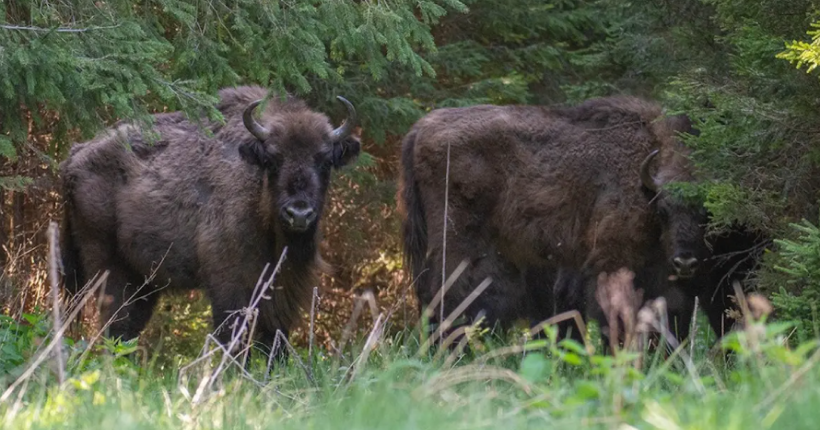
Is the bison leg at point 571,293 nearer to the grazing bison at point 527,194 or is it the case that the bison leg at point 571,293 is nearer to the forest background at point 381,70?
the grazing bison at point 527,194

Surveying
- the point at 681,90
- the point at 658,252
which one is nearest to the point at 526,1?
the point at 658,252

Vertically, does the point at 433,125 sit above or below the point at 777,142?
below

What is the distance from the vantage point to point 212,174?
11312 mm

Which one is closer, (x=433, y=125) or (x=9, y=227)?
(x=433, y=125)

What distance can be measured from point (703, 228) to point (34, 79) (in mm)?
6071

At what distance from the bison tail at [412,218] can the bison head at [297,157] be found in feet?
3.52

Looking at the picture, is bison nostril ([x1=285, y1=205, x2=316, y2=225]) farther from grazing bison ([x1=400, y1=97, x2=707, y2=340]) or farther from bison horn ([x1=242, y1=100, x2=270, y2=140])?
grazing bison ([x1=400, y1=97, x2=707, y2=340])

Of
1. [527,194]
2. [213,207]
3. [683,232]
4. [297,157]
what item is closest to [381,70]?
[297,157]

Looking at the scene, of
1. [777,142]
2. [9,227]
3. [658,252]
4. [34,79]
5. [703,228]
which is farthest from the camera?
[9,227]

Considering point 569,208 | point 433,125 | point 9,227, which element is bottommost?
point 9,227

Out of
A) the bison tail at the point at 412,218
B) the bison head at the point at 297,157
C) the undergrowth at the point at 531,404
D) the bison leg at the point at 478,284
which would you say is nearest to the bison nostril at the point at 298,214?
the bison head at the point at 297,157

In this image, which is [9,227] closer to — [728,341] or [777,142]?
[777,142]

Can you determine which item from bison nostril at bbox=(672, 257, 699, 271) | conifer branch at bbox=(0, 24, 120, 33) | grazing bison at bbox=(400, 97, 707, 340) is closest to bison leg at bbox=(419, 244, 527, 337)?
grazing bison at bbox=(400, 97, 707, 340)

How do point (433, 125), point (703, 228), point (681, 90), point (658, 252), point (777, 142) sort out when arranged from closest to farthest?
point (777, 142) < point (681, 90) < point (703, 228) < point (658, 252) < point (433, 125)
